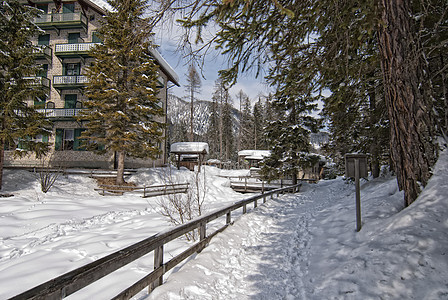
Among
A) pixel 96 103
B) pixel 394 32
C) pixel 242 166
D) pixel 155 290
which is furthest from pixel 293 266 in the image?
pixel 242 166

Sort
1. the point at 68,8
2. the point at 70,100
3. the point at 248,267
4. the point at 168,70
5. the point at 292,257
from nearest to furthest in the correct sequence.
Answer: the point at 248,267 → the point at 292,257 → the point at 70,100 → the point at 68,8 → the point at 168,70

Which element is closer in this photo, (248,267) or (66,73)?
(248,267)

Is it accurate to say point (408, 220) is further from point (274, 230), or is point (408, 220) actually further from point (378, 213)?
point (274, 230)

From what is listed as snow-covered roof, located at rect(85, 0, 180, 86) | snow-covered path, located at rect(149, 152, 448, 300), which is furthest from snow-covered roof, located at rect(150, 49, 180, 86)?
snow-covered path, located at rect(149, 152, 448, 300)

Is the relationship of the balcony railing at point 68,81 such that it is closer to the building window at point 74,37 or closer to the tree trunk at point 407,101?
the building window at point 74,37

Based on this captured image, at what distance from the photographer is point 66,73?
986 inches

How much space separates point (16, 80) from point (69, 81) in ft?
31.2

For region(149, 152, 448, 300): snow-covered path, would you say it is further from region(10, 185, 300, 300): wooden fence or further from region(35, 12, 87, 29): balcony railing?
region(35, 12, 87, 29): balcony railing

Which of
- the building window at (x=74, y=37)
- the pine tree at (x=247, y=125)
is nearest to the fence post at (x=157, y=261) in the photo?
the building window at (x=74, y=37)

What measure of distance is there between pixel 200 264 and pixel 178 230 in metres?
0.86

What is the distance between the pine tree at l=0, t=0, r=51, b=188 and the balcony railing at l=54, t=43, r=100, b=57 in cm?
784

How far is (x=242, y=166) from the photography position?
53406 millimetres

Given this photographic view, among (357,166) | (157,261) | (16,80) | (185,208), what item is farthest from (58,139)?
(357,166)

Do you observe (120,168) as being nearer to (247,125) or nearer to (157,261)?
(157,261)
